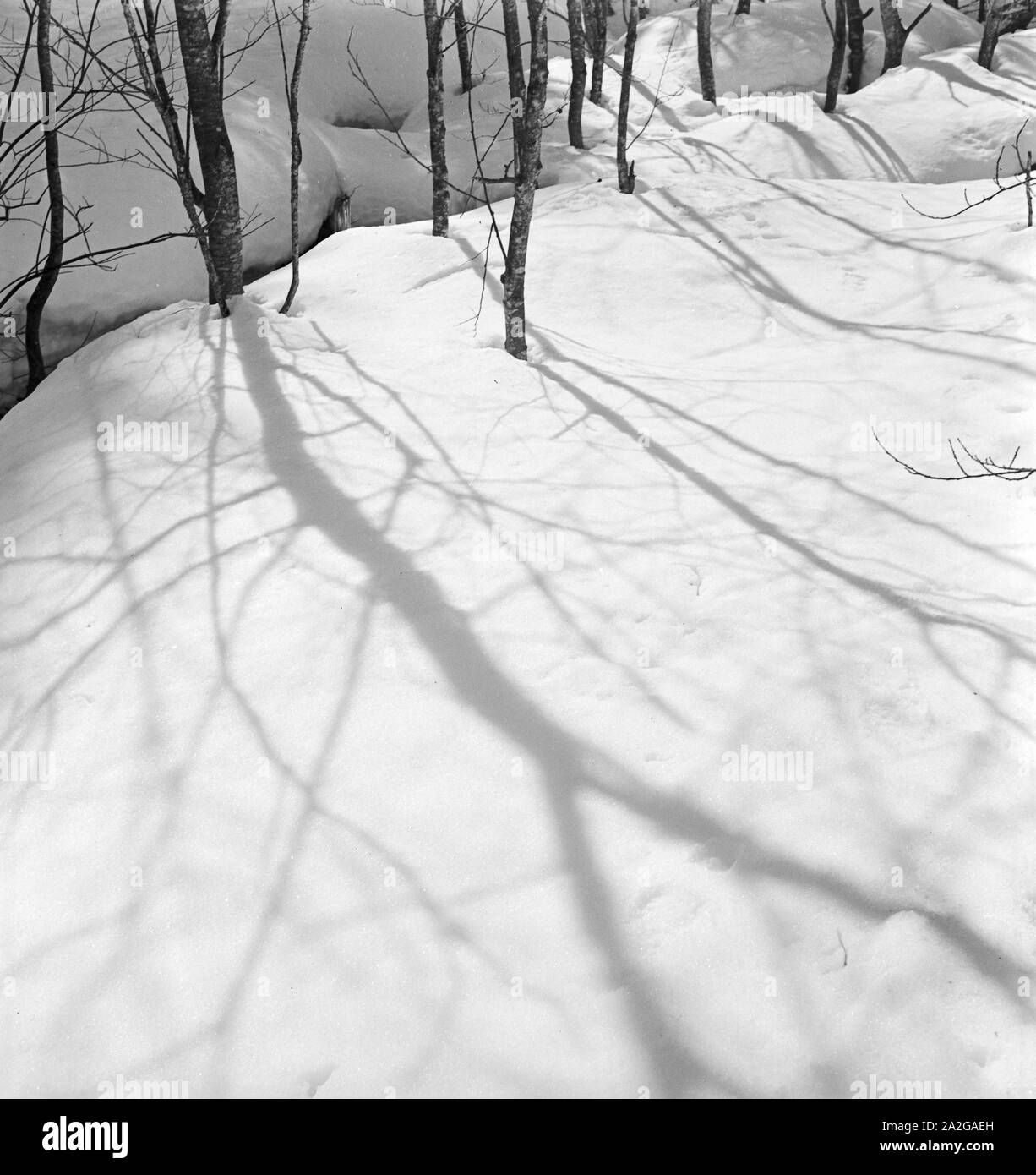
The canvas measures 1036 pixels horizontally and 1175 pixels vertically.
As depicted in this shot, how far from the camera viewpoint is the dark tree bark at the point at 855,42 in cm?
1346

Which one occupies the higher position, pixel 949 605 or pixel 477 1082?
pixel 949 605

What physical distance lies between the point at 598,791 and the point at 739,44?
1719 centimetres

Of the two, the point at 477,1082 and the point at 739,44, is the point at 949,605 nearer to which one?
the point at 477,1082

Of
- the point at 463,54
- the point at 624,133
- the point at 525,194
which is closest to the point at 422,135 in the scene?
the point at 463,54

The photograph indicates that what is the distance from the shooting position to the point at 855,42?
1376 cm

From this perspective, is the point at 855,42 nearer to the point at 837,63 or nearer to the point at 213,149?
the point at 837,63

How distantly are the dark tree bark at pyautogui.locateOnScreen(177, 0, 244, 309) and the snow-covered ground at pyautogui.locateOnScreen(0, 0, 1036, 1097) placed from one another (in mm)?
1010

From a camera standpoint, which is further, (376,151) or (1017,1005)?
(376,151)

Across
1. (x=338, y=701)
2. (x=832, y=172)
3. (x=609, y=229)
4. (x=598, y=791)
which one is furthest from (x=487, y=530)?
(x=832, y=172)

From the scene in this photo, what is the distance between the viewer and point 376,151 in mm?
11422

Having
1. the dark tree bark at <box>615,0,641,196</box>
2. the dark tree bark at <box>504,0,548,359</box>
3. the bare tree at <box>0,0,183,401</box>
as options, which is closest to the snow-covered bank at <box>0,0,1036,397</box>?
the bare tree at <box>0,0,183,401</box>

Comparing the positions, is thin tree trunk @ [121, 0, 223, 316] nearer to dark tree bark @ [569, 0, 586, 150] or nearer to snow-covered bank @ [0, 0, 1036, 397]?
→ snow-covered bank @ [0, 0, 1036, 397]

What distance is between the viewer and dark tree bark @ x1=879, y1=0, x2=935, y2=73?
1362 centimetres

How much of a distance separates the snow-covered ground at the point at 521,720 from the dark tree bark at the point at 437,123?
11.8 feet
